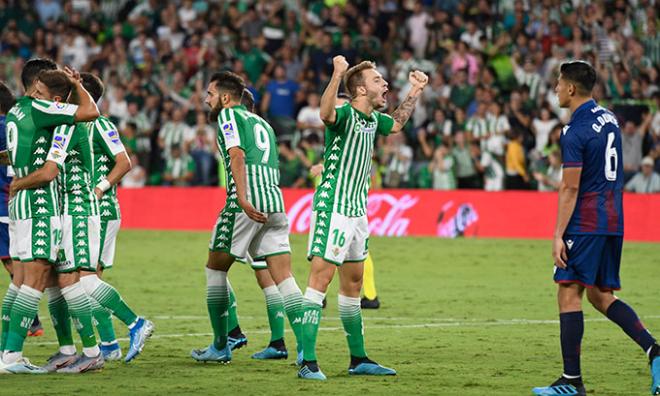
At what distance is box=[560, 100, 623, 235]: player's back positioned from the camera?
8.94m

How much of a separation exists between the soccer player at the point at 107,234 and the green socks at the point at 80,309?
44 cm

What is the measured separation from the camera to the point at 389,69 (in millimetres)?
28766

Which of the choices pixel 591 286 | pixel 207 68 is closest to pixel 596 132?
pixel 591 286

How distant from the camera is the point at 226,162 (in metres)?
10.8

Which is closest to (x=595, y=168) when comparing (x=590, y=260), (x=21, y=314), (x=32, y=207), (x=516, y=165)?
(x=590, y=260)

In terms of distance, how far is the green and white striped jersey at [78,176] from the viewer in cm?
1023

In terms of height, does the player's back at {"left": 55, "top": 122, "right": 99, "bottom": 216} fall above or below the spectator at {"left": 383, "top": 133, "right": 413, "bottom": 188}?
above

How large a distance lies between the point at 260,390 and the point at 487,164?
16748 millimetres

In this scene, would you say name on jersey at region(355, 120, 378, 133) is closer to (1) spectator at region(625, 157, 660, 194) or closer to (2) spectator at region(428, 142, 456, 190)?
(1) spectator at region(625, 157, 660, 194)

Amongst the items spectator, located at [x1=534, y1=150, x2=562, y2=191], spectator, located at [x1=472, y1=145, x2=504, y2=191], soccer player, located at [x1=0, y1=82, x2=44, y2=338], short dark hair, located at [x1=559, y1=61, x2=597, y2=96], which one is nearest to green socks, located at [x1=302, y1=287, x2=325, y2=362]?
short dark hair, located at [x1=559, y1=61, x2=597, y2=96]

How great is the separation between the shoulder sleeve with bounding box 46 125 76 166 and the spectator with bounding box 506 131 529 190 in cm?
1612

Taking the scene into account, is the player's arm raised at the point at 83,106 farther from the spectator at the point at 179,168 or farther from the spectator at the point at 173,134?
the spectator at the point at 173,134

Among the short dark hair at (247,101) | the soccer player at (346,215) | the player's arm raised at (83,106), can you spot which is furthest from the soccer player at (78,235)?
the soccer player at (346,215)

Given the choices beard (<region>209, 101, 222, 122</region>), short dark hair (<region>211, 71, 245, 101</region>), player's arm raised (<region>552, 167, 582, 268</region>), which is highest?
short dark hair (<region>211, 71, 245, 101</region>)
